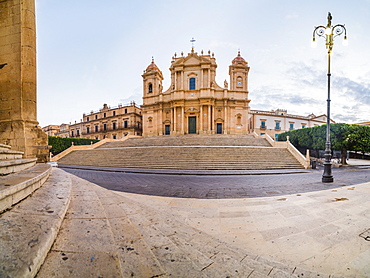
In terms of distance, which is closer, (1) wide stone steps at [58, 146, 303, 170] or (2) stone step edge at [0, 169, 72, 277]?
(2) stone step edge at [0, 169, 72, 277]

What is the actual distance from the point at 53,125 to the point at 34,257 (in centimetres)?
7950

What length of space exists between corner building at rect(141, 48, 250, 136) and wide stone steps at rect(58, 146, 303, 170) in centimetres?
1493

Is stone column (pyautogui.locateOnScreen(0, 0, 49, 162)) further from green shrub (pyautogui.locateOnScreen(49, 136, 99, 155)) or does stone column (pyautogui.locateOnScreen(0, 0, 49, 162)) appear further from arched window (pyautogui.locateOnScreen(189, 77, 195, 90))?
arched window (pyautogui.locateOnScreen(189, 77, 195, 90))

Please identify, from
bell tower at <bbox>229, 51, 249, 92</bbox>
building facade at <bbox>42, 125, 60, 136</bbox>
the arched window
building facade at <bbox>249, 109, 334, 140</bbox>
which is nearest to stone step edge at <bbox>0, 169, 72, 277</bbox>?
the arched window

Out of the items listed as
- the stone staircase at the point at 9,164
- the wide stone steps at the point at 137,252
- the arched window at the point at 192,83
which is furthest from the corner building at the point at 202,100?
the wide stone steps at the point at 137,252

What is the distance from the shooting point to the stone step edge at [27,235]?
3.59 feet

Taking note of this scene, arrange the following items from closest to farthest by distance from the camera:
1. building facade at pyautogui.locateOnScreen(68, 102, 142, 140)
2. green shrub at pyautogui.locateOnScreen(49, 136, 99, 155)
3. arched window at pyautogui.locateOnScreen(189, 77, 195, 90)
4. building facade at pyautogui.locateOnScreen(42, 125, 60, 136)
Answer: green shrub at pyautogui.locateOnScreen(49, 136, 99, 155) < arched window at pyautogui.locateOnScreen(189, 77, 195, 90) < building facade at pyautogui.locateOnScreen(68, 102, 142, 140) < building facade at pyautogui.locateOnScreen(42, 125, 60, 136)

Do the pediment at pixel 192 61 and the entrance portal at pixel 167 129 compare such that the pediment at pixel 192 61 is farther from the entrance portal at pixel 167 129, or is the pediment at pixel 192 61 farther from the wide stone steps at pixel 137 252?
the wide stone steps at pixel 137 252

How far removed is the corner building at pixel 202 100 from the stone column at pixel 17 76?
2665 cm

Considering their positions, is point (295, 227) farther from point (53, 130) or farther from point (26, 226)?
point (53, 130)

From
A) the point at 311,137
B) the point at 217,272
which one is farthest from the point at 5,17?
the point at 311,137

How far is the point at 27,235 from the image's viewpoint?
1.41 meters

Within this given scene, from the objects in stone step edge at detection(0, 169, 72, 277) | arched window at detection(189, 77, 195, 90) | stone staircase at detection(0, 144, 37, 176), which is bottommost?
stone step edge at detection(0, 169, 72, 277)

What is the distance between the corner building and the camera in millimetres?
31984
